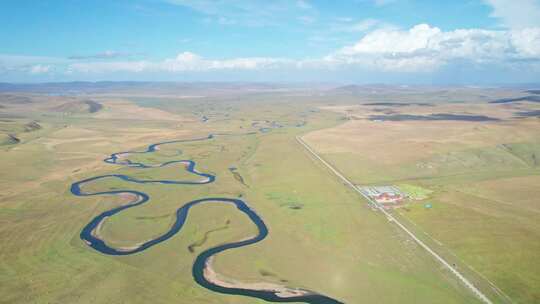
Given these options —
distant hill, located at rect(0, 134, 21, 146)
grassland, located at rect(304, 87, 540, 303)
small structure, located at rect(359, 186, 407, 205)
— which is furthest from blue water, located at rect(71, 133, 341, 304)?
distant hill, located at rect(0, 134, 21, 146)

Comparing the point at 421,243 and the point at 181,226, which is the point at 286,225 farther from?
the point at 421,243

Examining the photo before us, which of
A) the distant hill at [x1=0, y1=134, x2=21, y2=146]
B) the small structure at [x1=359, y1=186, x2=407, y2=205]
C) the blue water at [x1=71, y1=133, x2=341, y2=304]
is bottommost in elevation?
the blue water at [x1=71, y1=133, x2=341, y2=304]

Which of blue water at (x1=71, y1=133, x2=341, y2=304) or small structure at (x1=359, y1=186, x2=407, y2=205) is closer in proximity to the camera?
blue water at (x1=71, y1=133, x2=341, y2=304)

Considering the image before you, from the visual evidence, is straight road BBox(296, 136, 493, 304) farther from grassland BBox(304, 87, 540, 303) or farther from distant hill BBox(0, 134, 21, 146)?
distant hill BBox(0, 134, 21, 146)

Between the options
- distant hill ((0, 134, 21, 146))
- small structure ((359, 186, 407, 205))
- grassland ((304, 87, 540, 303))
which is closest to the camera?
grassland ((304, 87, 540, 303))

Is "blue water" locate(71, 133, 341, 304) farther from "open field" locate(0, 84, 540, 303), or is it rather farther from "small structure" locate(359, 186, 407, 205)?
"small structure" locate(359, 186, 407, 205)

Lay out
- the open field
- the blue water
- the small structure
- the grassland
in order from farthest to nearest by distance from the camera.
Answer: the small structure, the grassland, the open field, the blue water

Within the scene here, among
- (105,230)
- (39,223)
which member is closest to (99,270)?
(105,230)

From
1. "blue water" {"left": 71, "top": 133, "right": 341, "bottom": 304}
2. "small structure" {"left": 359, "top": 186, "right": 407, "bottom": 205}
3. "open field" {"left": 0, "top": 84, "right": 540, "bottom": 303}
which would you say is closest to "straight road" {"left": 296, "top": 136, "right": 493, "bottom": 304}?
"open field" {"left": 0, "top": 84, "right": 540, "bottom": 303}

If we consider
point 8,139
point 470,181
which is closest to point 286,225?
point 470,181

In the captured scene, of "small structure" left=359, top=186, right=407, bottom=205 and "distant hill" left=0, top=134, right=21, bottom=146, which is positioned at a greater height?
"distant hill" left=0, top=134, right=21, bottom=146

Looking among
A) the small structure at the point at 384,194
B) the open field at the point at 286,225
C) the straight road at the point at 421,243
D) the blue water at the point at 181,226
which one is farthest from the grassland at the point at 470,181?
the blue water at the point at 181,226
